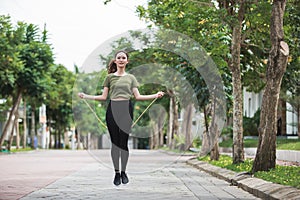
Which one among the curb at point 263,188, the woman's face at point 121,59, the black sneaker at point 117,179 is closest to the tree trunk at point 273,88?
the curb at point 263,188

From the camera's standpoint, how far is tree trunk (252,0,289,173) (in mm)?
15180

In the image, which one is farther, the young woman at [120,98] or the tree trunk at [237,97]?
the tree trunk at [237,97]

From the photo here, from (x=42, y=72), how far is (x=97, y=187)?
113ft

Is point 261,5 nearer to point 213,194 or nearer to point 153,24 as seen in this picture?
point 213,194

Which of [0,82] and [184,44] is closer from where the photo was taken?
[184,44]

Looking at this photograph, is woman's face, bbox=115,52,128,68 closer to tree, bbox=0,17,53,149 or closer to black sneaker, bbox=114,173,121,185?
black sneaker, bbox=114,173,121,185

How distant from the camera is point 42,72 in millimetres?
47219

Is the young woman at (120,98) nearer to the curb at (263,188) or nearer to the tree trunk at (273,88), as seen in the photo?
the curb at (263,188)

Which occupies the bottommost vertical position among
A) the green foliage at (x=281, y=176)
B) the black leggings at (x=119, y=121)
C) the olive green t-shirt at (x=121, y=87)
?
the green foliage at (x=281, y=176)

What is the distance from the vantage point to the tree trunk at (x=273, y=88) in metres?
15.2

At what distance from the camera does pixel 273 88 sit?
1532 cm

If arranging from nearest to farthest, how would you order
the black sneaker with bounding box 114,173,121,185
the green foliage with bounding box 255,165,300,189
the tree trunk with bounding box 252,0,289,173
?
the black sneaker with bounding box 114,173,121,185, the green foliage with bounding box 255,165,300,189, the tree trunk with bounding box 252,0,289,173

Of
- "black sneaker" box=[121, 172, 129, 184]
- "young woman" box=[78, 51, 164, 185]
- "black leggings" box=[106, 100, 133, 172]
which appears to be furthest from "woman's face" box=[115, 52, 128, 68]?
"black sneaker" box=[121, 172, 129, 184]

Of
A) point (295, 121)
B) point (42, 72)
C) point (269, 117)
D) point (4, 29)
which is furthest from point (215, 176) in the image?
point (42, 72)
